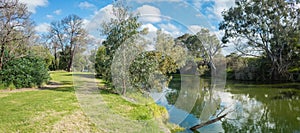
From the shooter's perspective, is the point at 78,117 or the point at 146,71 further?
the point at 146,71

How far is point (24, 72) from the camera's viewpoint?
10.4m

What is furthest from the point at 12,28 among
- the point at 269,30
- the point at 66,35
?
the point at 269,30

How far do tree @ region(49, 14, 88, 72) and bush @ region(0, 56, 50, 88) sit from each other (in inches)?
566

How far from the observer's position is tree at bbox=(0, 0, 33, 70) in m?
10.0

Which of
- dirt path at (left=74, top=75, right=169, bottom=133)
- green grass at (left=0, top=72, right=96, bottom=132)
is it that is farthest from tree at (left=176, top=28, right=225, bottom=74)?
green grass at (left=0, top=72, right=96, bottom=132)

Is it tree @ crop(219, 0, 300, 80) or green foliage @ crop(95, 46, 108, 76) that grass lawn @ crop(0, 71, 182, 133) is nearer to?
green foliage @ crop(95, 46, 108, 76)

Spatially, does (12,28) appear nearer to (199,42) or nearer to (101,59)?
(101,59)

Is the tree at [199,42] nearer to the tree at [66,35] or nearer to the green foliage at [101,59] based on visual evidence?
the green foliage at [101,59]

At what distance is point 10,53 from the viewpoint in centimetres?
1043

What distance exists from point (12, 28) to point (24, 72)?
7.38ft

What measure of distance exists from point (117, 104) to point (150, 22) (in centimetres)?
312

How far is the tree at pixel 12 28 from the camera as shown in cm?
1004

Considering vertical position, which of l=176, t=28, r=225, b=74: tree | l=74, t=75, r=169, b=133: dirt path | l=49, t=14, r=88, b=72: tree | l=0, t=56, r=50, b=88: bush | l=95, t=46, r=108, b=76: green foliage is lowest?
l=74, t=75, r=169, b=133: dirt path

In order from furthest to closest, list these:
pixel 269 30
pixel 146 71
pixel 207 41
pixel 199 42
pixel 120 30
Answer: pixel 269 30 < pixel 207 41 < pixel 199 42 < pixel 146 71 < pixel 120 30
